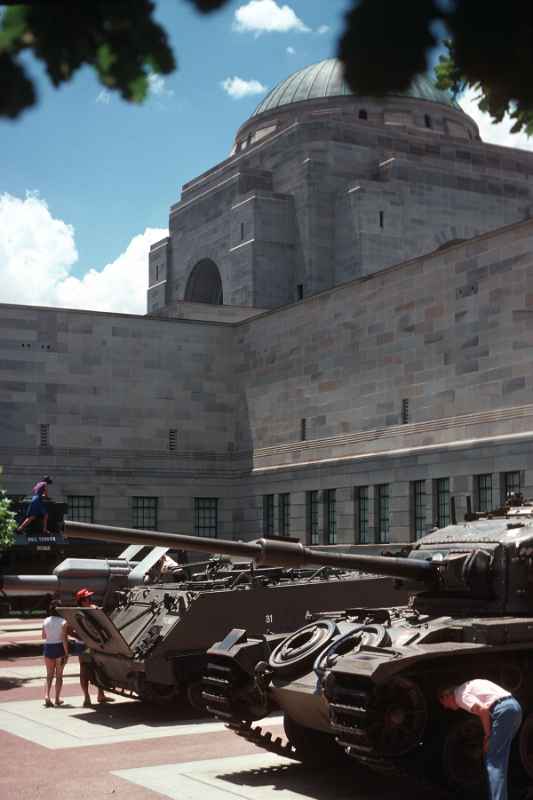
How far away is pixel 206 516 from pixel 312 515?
20.7 ft

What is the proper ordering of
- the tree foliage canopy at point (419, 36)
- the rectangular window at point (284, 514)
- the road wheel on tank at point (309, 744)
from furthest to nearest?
the rectangular window at point (284, 514) < the road wheel on tank at point (309, 744) < the tree foliage canopy at point (419, 36)

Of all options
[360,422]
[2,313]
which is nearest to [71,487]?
[2,313]

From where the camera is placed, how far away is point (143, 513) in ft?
145

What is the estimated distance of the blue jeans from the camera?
9.45 meters

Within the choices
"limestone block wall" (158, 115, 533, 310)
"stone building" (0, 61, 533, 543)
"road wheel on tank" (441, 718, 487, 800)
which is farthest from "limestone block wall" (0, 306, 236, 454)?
"road wheel on tank" (441, 718, 487, 800)

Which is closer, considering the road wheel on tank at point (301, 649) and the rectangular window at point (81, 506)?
the road wheel on tank at point (301, 649)

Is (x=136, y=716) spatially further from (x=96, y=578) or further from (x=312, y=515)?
(x=312, y=515)

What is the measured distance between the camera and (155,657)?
1578cm

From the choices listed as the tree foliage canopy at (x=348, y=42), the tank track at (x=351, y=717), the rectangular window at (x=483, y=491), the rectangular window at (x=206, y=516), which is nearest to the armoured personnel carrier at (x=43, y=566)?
the tank track at (x=351, y=717)

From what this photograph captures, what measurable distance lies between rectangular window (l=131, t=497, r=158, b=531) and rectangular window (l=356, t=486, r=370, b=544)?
377 inches

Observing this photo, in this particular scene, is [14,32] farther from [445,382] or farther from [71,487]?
[71,487]

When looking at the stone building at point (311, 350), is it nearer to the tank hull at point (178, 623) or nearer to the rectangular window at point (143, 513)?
the rectangular window at point (143, 513)

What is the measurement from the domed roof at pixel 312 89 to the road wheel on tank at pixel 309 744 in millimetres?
48710

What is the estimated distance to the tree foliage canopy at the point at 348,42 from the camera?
3211mm
